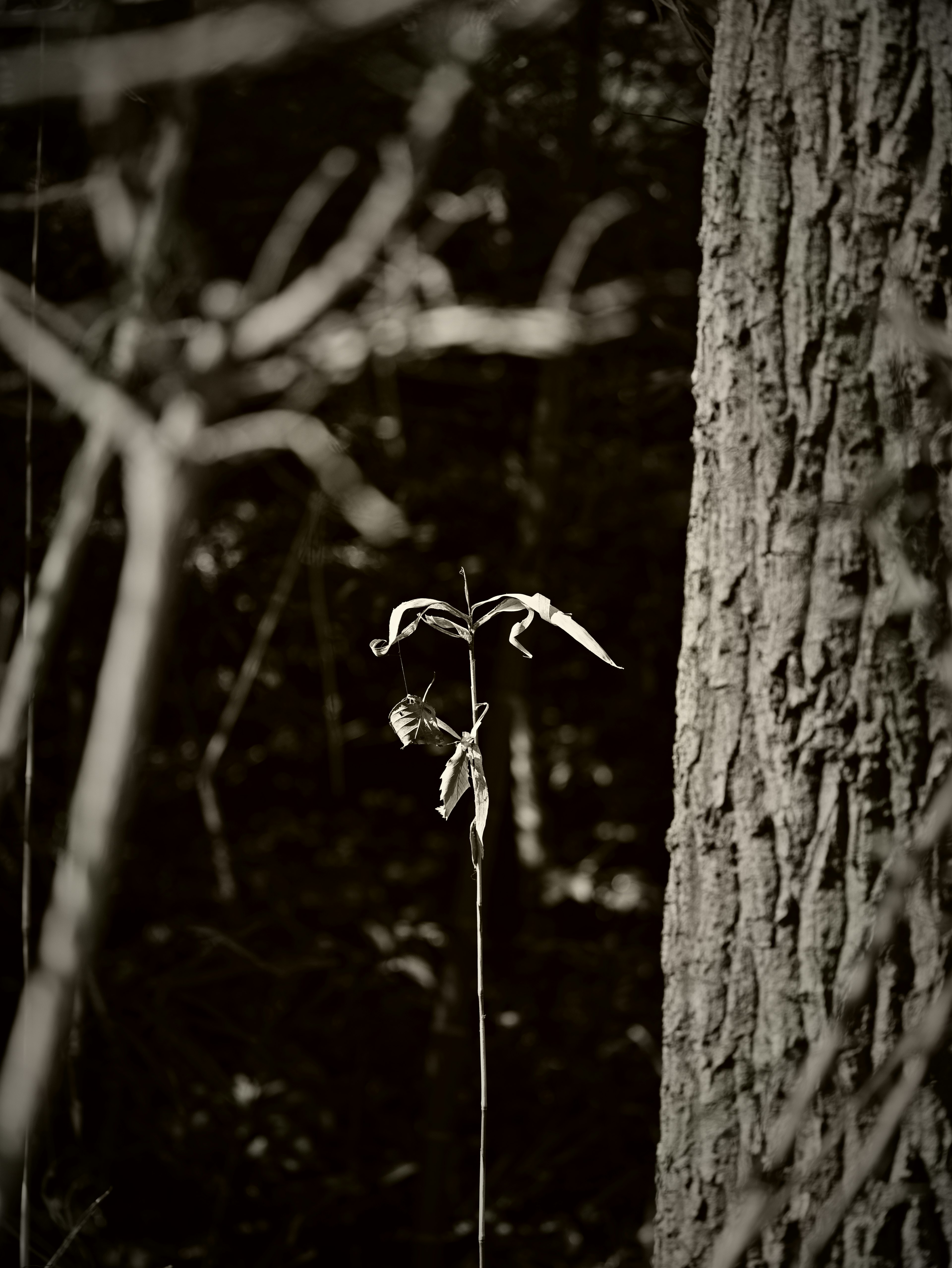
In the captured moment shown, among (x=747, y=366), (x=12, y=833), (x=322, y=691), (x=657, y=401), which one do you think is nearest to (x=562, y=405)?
(x=657, y=401)

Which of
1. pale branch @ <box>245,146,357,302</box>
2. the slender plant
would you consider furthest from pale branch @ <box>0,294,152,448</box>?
the slender plant

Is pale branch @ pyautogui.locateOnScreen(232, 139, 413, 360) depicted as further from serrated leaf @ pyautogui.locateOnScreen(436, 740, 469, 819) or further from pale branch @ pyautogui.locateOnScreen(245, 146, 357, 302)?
serrated leaf @ pyautogui.locateOnScreen(436, 740, 469, 819)

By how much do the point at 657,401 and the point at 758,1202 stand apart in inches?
69.3

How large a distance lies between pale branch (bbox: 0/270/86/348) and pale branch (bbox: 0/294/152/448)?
19mm

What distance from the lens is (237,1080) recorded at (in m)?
2.16

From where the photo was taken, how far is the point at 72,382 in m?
→ 2.02

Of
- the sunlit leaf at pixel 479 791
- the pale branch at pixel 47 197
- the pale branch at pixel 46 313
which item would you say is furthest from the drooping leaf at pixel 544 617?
the pale branch at pixel 47 197

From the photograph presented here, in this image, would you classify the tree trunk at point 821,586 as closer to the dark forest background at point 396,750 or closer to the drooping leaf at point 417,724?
the drooping leaf at point 417,724

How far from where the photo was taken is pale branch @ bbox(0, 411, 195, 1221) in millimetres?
1988

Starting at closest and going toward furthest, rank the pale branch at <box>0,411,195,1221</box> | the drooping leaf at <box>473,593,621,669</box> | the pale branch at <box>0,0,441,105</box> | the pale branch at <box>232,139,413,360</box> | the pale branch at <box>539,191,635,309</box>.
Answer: the drooping leaf at <box>473,593,621,669</box>
the pale branch at <box>0,0,441,105</box>
the pale branch at <box>0,411,195,1221</box>
the pale branch at <box>232,139,413,360</box>
the pale branch at <box>539,191,635,309</box>

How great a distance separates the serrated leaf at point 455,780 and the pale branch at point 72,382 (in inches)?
54.2

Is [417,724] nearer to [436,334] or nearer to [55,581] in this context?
[55,581]

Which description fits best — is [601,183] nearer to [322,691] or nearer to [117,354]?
[117,354]

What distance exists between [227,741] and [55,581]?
62 centimetres
